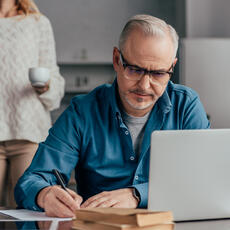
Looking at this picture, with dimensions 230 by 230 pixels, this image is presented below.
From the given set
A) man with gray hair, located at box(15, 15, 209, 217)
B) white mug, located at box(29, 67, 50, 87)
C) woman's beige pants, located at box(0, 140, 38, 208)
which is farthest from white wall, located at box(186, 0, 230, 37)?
man with gray hair, located at box(15, 15, 209, 217)

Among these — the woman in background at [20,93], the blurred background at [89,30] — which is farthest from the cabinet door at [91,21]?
the woman in background at [20,93]

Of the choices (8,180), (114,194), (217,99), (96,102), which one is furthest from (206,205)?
(217,99)

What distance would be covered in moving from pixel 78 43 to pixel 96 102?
12.9 feet

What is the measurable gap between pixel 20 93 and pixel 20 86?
3 cm

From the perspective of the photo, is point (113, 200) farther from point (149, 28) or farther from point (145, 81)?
point (149, 28)

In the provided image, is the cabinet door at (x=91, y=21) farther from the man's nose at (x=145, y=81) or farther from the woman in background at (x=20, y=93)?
the man's nose at (x=145, y=81)

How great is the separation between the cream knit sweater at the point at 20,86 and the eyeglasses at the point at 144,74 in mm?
862

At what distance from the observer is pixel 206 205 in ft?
3.41

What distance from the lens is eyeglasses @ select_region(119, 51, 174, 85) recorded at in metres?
1.31

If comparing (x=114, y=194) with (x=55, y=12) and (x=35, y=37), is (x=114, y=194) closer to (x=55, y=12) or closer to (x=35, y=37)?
(x=35, y=37)

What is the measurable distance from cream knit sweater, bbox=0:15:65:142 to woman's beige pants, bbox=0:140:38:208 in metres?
0.04

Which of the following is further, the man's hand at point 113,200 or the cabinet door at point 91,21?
the cabinet door at point 91,21

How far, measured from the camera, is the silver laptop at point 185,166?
1.00 m

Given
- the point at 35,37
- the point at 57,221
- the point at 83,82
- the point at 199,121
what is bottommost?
the point at 83,82
